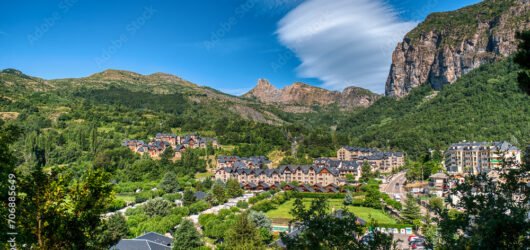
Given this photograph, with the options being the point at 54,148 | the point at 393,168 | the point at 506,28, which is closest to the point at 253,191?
the point at 393,168

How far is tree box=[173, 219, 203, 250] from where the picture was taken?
26.9m

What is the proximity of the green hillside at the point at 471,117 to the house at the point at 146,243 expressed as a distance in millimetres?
72462

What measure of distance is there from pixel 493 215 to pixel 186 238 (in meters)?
24.3

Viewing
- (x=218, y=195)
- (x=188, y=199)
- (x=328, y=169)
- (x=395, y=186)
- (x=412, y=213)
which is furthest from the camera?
(x=328, y=169)

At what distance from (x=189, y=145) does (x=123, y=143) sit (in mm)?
15670

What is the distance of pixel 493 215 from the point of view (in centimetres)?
645

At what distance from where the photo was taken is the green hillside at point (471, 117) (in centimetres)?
8856

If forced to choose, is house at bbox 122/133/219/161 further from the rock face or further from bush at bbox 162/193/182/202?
the rock face

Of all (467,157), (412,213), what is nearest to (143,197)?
(412,213)

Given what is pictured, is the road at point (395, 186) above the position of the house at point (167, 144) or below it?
below

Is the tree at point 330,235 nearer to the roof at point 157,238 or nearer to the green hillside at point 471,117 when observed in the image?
the roof at point 157,238

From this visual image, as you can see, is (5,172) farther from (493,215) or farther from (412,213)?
(412,213)

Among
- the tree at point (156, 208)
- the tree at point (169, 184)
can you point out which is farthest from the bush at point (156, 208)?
the tree at point (169, 184)

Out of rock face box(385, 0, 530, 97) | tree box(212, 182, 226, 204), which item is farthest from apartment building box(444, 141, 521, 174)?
rock face box(385, 0, 530, 97)
